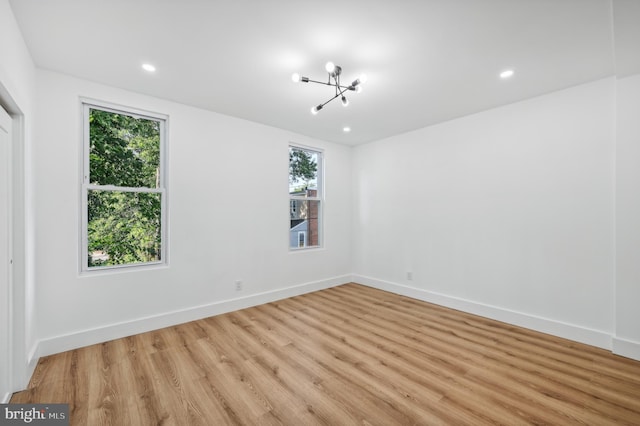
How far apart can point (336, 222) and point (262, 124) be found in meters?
A: 2.20

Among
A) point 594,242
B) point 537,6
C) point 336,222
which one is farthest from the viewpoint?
point 336,222

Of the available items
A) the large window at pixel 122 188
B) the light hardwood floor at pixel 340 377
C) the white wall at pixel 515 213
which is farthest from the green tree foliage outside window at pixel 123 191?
the white wall at pixel 515 213

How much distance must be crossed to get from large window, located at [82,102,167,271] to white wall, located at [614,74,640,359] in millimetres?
4752

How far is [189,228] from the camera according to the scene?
340cm

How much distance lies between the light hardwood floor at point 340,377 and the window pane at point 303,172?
2.28 meters

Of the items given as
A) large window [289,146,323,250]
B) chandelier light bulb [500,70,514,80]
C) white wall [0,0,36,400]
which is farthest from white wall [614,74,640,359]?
white wall [0,0,36,400]

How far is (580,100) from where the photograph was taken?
9.39ft

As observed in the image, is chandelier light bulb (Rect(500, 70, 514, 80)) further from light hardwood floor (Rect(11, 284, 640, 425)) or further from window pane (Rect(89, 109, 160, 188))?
window pane (Rect(89, 109, 160, 188))

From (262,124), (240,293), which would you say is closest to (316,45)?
(262,124)

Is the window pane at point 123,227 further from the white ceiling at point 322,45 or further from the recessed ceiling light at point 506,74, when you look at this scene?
the recessed ceiling light at point 506,74

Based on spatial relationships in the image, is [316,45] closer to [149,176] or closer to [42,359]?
[149,176]

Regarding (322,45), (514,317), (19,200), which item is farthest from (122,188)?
(514,317)

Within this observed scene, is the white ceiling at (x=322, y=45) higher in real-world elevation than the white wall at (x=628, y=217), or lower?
higher

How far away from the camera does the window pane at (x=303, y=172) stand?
4.63m
